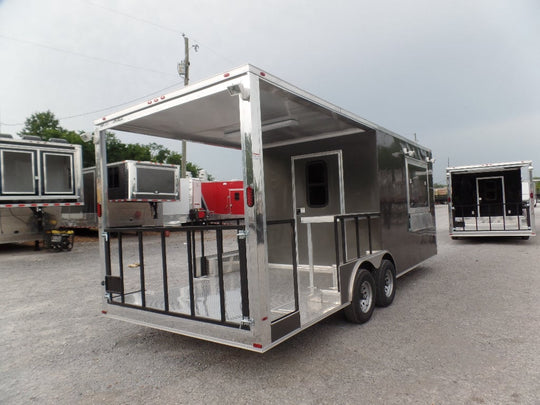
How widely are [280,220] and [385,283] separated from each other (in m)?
2.50

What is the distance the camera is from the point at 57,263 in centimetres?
912

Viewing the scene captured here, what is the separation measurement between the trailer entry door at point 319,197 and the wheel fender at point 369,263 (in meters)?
0.94

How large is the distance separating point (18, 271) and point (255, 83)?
7.98 m

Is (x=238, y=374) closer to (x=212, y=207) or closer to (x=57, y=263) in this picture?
(x=57, y=263)

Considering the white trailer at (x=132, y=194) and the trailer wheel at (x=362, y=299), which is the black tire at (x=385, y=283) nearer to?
the trailer wheel at (x=362, y=299)

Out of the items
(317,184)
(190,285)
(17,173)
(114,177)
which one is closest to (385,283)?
(317,184)

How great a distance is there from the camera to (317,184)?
5.91 meters

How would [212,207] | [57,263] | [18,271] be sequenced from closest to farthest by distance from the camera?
[18,271]
[57,263]
[212,207]

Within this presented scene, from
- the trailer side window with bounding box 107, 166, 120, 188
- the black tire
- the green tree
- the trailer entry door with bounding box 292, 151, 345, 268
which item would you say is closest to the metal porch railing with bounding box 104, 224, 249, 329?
the trailer entry door with bounding box 292, 151, 345, 268

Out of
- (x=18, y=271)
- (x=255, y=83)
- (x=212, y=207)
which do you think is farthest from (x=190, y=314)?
(x=212, y=207)

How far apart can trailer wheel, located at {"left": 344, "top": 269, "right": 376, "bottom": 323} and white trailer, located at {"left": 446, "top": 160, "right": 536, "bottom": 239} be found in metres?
7.73

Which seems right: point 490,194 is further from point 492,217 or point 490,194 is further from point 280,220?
point 280,220

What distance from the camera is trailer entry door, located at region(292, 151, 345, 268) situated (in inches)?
225

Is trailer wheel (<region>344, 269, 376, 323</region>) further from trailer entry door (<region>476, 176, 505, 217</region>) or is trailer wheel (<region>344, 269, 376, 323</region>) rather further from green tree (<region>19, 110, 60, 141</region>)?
green tree (<region>19, 110, 60, 141</region>)
